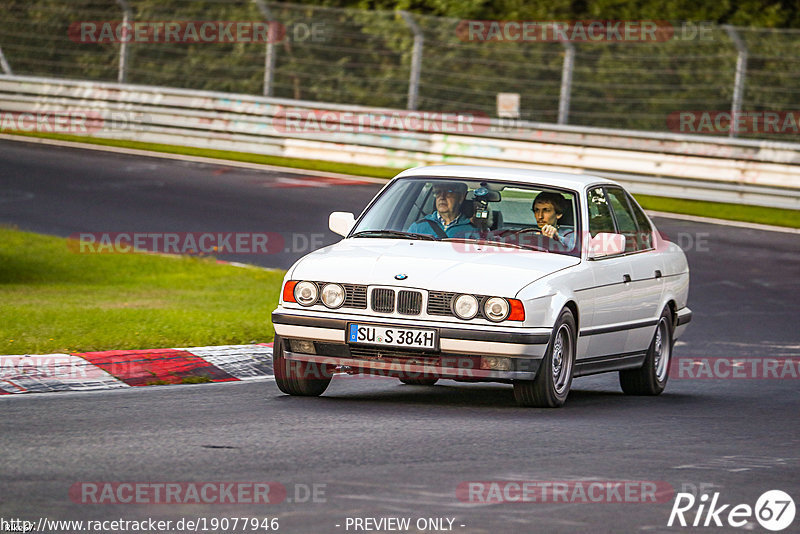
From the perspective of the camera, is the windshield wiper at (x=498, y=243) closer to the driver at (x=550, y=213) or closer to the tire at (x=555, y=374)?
the driver at (x=550, y=213)


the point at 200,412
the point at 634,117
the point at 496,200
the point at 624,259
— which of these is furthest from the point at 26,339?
the point at 634,117

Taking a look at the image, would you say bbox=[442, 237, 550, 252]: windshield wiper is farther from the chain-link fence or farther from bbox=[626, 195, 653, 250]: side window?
the chain-link fence

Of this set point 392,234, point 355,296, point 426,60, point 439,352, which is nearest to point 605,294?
point 392,234

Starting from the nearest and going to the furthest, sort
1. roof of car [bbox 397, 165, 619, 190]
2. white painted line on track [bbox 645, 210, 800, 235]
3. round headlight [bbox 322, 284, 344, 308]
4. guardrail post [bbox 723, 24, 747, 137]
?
round headlight [bbox 322, 284, 344, 308], roof of car [bbox 397, 165, 619, 190], white painted line on track [bbox 645, 210, 800, 235], guardrail post [bbox 723, 24, 747, 137]

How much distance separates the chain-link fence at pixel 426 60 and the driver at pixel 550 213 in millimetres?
13844

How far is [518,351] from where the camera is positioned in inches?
320

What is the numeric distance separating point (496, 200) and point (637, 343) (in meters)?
1.48

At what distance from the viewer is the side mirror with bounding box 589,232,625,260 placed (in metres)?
9.27

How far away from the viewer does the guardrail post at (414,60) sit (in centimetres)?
2517

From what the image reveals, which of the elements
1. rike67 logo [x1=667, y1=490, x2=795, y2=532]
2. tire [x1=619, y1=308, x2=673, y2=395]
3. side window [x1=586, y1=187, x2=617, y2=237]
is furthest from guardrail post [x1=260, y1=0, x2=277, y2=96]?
rike67 logo [x1=667, y1=490, x2=795, y2=532]

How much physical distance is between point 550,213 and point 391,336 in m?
1.82

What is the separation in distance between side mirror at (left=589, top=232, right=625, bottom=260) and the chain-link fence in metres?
14.0

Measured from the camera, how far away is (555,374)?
860cm

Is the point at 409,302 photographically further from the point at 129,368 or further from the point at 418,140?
the point at 418,140
